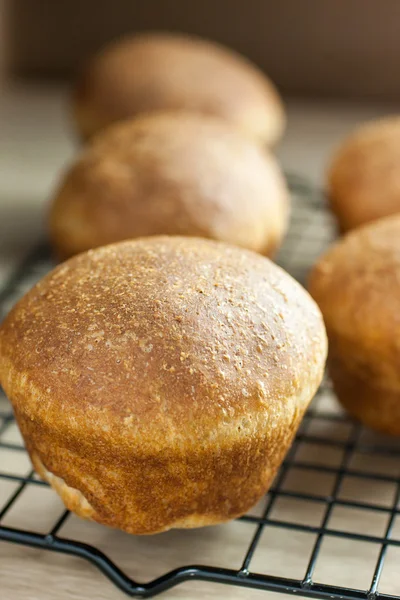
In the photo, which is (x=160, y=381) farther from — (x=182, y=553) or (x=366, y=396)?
(x=366, y=396)

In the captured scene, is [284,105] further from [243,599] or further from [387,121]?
[243,599]

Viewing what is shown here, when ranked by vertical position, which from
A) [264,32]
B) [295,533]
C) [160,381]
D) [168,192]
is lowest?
[264,32]

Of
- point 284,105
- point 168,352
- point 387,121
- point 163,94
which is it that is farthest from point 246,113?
point 168,352

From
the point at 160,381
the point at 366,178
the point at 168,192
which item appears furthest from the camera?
the point at 366,178

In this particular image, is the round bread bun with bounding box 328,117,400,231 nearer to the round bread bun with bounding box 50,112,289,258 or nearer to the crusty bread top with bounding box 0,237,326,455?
the round bread bun with bounding box 50,112,289,258

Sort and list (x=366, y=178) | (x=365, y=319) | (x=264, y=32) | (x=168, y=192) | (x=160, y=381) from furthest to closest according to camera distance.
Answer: (x=264, y=32)
(x=366, y=178)
(x=168, y=192)
(x=365, y=319)
(x=160, y=381)

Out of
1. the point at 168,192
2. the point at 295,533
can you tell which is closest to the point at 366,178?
the point at 168,192

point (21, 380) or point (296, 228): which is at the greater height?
point (21, 380)
